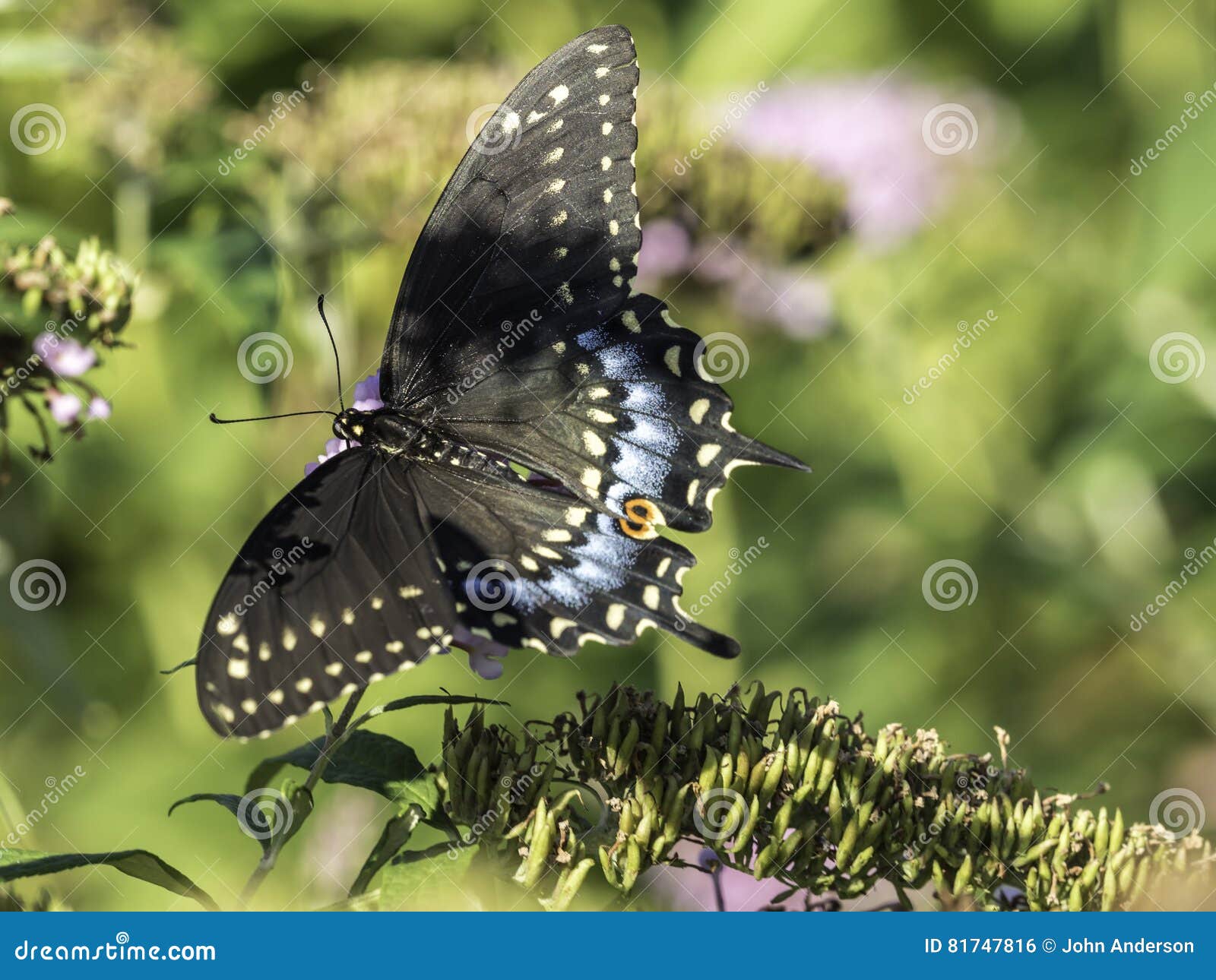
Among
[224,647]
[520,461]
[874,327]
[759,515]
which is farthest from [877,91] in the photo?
[224,647]

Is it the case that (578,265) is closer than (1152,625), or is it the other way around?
(578,265)

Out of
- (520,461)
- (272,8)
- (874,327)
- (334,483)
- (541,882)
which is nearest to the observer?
(541,882)

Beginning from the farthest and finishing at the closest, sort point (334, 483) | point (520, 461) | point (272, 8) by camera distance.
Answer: point (272, 8)
point (520, 461)
point (334, 483)

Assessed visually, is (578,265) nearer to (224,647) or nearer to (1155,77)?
(224,647)

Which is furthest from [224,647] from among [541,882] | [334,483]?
[541,882]

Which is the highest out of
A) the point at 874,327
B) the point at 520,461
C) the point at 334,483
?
the point at 874,327

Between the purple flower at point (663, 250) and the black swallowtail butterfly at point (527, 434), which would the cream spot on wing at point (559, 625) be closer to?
the black swallowtail butterfly at point (527, 434)

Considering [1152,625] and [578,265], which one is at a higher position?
[1152,625]

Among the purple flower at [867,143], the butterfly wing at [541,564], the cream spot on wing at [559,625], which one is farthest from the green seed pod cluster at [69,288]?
the purple flower at [867,143]
